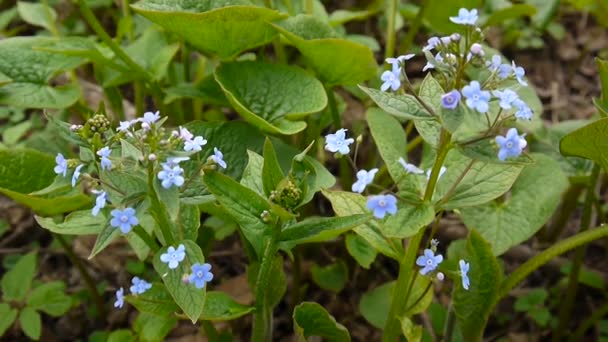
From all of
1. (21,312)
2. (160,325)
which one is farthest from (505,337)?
(21,312)

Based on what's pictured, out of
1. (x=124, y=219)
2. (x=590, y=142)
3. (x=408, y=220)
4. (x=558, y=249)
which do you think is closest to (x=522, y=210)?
(x=558, y=249)

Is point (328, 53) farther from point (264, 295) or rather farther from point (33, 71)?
point (33, 71)

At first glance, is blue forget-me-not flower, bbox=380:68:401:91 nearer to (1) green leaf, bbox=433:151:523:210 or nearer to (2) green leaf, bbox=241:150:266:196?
(1) green leaf, bbox=433:151:523:210

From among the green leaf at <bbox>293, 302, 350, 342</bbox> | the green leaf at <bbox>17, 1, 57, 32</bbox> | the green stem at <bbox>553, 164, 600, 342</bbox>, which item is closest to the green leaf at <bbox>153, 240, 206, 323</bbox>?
the green leaf at <bbox>293, 302, 350, 342</bbox>

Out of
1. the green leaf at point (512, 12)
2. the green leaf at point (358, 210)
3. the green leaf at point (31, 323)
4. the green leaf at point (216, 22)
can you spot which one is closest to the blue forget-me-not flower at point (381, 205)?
the green leaf at point (358, 210)

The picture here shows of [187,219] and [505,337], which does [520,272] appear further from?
[187,219]

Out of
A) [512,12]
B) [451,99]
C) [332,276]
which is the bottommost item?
[332,276]
